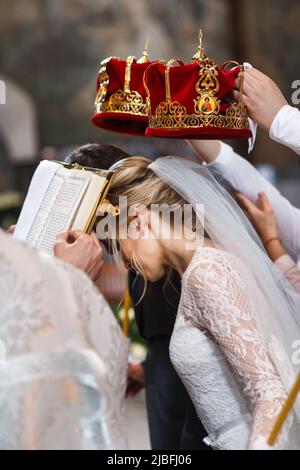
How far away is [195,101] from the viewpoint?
2629 mm

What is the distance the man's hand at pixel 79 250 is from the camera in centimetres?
246

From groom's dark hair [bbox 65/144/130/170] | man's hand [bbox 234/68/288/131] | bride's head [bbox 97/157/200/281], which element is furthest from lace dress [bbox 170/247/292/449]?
groom's dark hair [bbox 65/144/130/170]

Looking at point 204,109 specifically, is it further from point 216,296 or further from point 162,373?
point 162,373

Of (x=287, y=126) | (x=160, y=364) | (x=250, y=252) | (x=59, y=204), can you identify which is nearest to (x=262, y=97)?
(x=287, y=126)

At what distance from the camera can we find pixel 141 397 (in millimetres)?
6535

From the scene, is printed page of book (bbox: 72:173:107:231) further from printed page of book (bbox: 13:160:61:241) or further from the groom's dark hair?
the groom's dark hair

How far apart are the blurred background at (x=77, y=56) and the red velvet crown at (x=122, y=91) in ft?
34.2

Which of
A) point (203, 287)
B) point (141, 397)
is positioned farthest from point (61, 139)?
point (203, 287)

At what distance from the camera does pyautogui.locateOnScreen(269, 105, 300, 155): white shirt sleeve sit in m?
2.56

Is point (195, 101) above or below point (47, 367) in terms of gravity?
above

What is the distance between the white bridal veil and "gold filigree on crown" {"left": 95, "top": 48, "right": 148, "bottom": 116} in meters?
0.23

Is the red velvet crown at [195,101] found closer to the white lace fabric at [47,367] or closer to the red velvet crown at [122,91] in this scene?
the red velvet crown at [122,91]

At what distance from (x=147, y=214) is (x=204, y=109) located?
48cm

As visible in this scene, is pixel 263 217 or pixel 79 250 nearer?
pixel 79 250
